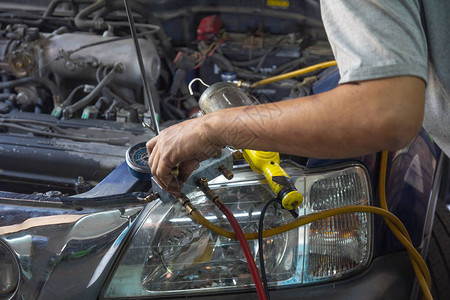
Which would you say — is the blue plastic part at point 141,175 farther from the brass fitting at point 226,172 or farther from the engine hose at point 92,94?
the engine hose at point 92,94

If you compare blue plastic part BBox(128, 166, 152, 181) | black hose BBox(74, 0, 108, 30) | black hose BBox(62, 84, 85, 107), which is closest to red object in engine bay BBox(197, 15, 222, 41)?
black hose BBox(74, 0, 108, 30)

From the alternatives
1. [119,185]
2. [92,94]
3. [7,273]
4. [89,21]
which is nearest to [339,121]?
[119,185]

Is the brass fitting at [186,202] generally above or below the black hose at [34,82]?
above

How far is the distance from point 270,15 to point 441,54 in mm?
1771

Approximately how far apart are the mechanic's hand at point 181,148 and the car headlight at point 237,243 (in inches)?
5.7

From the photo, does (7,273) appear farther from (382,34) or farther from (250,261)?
(382,34)

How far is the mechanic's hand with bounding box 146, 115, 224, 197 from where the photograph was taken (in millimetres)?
865

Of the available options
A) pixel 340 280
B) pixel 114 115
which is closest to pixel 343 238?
pixel 340 280

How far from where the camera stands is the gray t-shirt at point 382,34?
73cm

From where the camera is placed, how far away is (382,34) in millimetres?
733

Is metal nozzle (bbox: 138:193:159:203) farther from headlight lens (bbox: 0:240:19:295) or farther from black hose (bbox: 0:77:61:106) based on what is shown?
black hose (bbox: 0:77:61:106)

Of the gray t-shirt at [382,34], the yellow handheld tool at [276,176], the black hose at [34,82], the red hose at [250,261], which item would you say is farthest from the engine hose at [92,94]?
the gray t-shirt at [382,34]

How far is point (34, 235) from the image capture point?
102cm

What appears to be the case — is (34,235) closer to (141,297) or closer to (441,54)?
(141,297)
